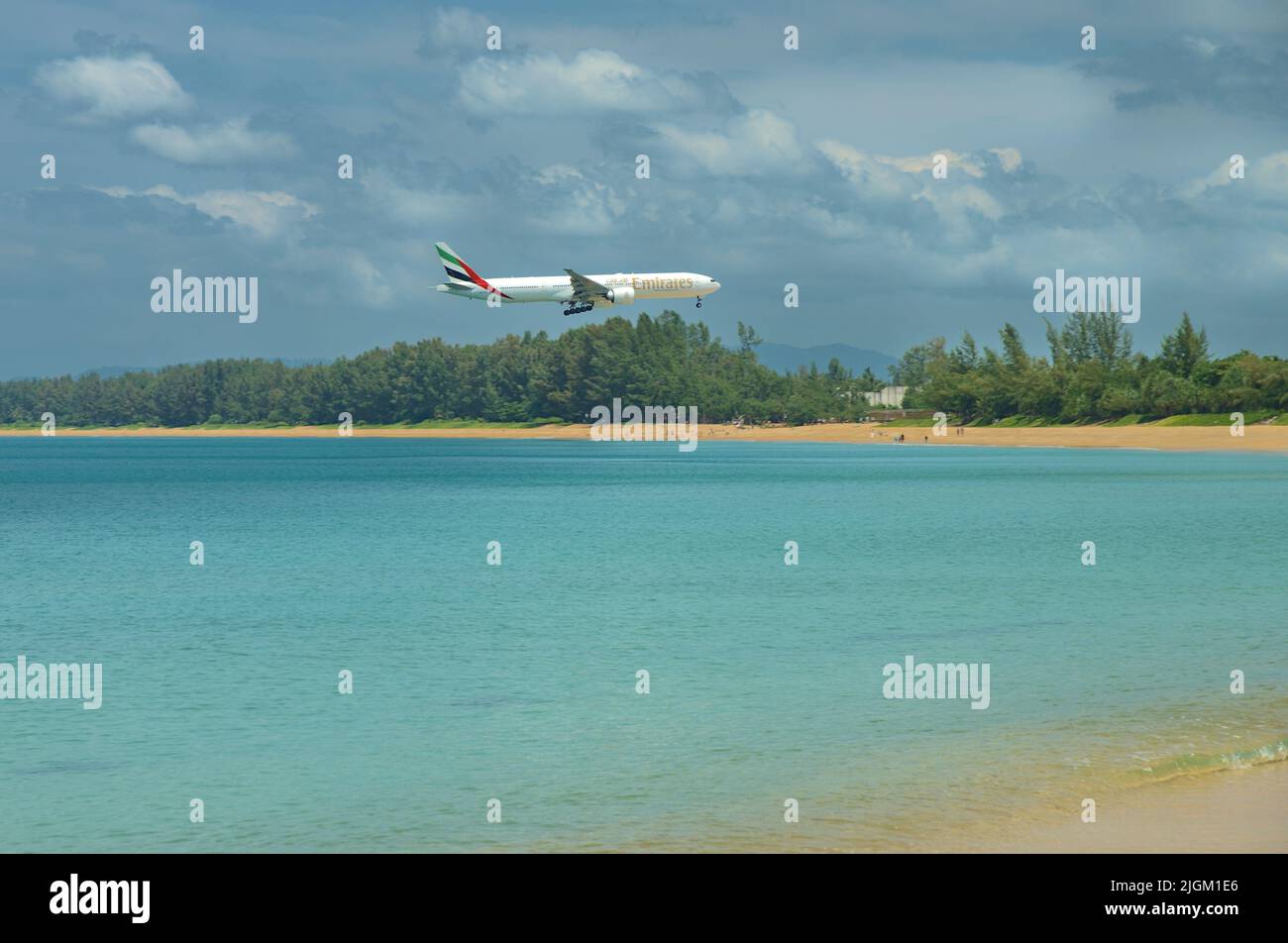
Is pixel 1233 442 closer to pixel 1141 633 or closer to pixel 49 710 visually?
pixel 1141 633

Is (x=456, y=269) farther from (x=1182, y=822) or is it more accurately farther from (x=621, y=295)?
(x=1182, y=822)

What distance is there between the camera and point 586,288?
507 feet

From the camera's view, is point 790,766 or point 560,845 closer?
point 560,845

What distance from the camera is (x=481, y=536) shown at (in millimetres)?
71312

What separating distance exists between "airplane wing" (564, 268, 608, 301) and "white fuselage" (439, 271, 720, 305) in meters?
1.13

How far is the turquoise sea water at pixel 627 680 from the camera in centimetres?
1869

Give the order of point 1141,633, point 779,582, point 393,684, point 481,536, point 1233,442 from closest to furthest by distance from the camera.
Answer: point 393,684 < point 1141,633 < point 779,582 < point 481,536 < point 1233,442

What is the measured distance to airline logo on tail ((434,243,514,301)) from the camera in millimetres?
157625

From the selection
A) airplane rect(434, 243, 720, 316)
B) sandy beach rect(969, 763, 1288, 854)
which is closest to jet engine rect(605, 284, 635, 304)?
airplane rect(434, 243, 720, 316)

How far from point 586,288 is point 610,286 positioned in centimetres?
884

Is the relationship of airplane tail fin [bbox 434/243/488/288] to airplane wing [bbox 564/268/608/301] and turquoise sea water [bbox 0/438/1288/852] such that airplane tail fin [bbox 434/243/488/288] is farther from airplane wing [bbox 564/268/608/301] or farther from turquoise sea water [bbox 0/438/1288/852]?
turquoise sea water [bbox 0/438/1288/852]

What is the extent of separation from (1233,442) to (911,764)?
162m

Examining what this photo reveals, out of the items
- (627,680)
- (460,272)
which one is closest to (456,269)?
(460,272)
